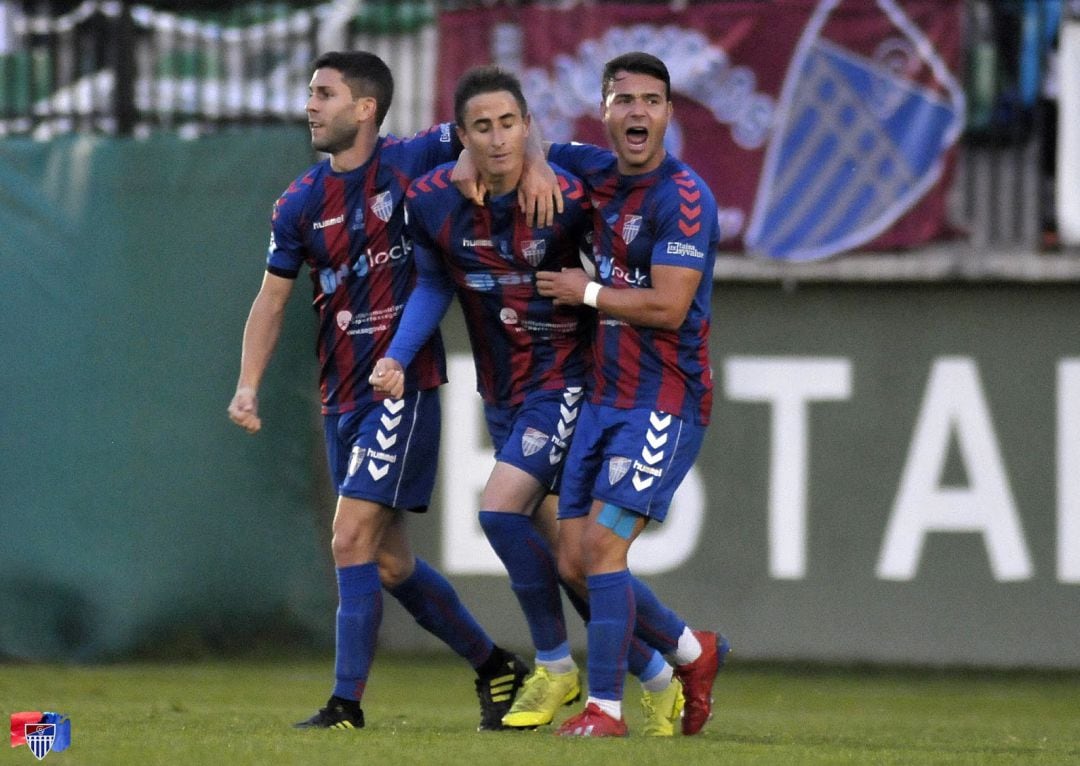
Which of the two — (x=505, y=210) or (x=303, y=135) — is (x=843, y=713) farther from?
(x=303, y=135)

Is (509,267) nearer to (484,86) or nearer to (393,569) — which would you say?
(484,86)

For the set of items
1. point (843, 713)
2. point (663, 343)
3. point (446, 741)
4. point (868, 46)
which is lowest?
point (843, 713)

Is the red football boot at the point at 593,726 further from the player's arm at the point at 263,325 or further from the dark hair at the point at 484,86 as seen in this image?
the dark hair at the point at 484,86

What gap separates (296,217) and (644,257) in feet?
4.27

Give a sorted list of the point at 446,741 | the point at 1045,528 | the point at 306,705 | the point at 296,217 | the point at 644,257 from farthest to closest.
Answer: the point at 1045,528 → the point at 306,705 → the point at 296,217 → the point at 644,257 → the point at 446,741

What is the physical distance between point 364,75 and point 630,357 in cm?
145

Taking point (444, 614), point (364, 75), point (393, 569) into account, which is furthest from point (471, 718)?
point (364, 75)

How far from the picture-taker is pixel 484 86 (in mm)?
6734

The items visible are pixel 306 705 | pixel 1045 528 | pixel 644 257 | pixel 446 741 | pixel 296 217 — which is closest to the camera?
pixel 446 741

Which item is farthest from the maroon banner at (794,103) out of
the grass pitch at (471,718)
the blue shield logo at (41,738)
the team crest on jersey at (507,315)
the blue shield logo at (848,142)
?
the blue shield logo at (41,738)

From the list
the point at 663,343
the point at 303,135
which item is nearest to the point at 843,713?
the point at 663,343

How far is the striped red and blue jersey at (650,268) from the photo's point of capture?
6.57m

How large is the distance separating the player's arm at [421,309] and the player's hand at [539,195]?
43cm

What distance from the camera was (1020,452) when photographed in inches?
419
